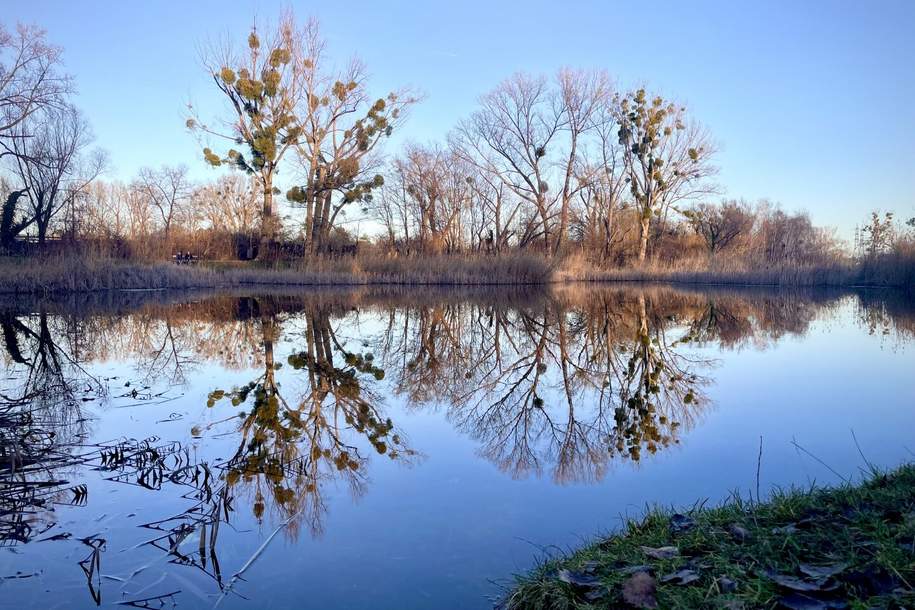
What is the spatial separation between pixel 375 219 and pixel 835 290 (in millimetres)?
20849

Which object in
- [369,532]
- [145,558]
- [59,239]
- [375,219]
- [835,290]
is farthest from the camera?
[375,219]

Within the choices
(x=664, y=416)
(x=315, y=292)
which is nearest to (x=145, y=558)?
(x=664, y=416)

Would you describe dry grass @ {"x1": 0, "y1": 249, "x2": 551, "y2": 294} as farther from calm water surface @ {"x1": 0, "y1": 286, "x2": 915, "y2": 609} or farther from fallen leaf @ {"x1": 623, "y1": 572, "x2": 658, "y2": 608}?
fallen leaf @ {"x1": 623, "y1": 572, "x2": 658, "y2": 608}

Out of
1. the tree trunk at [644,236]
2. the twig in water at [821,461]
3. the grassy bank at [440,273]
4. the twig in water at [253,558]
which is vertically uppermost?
the tree trunk at [644,236]

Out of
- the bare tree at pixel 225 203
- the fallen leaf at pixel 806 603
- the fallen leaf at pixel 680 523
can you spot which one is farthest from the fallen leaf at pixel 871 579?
the bare tree at pixel 225 203

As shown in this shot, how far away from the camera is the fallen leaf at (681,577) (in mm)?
1888

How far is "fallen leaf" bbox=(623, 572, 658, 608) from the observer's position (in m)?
1.82

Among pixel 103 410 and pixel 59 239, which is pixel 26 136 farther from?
pixel 103 410

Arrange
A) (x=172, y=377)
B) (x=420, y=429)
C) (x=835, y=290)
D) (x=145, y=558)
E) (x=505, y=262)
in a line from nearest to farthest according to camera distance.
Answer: (x=145, y=558)
(x=420, y=429)
(x=172, y=377)
(x=835, y=290)
(x=505, y=262)

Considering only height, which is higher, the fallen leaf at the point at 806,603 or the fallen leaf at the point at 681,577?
the fallen leaf at the point at 806,603

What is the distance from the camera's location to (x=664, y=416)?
4668mm

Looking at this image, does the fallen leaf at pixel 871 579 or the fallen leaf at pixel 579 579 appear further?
the fallen leaf at pixel 579 579

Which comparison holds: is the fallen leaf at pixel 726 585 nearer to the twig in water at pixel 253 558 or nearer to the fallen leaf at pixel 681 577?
the fallen leaf at pixel 681 577

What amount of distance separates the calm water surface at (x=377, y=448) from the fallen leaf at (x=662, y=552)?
1.75ft
